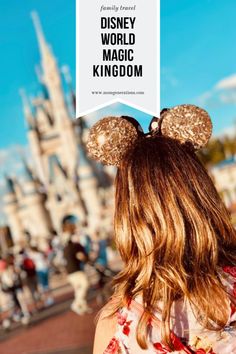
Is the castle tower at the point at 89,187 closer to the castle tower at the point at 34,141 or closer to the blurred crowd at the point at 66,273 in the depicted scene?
the castle tower at the point at 34,141

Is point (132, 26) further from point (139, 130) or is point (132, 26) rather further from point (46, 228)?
point (46, 228)

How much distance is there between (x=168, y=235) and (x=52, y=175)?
1496 inches

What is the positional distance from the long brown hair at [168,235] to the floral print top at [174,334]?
0.02 metres

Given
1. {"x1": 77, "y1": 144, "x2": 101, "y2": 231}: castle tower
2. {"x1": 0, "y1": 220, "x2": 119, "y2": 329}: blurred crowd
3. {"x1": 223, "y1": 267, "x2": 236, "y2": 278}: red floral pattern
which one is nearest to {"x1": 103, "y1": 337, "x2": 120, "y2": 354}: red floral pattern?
{"x1": 223, "y1": 267, "x2": 236, "y2": 278}: red floral pattern

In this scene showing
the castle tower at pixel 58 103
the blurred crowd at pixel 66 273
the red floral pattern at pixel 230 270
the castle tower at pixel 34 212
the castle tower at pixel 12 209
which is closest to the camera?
the red floral pattern at pixel 230 270

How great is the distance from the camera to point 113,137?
58.2 inches

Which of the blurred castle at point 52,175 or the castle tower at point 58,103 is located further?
the castle tower at point 58,103

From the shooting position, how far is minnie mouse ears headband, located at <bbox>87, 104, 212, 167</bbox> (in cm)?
148

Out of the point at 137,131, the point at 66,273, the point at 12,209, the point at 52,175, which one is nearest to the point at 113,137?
the point at 137,131

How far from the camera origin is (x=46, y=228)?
118 ft

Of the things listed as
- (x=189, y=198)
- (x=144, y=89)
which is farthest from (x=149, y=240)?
(x=144, y=89)

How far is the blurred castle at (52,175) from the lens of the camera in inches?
1369

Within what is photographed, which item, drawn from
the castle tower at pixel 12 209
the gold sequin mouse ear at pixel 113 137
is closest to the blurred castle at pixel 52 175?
the castle tower at pixel 12 209

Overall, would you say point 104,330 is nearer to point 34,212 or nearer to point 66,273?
point 66,273
